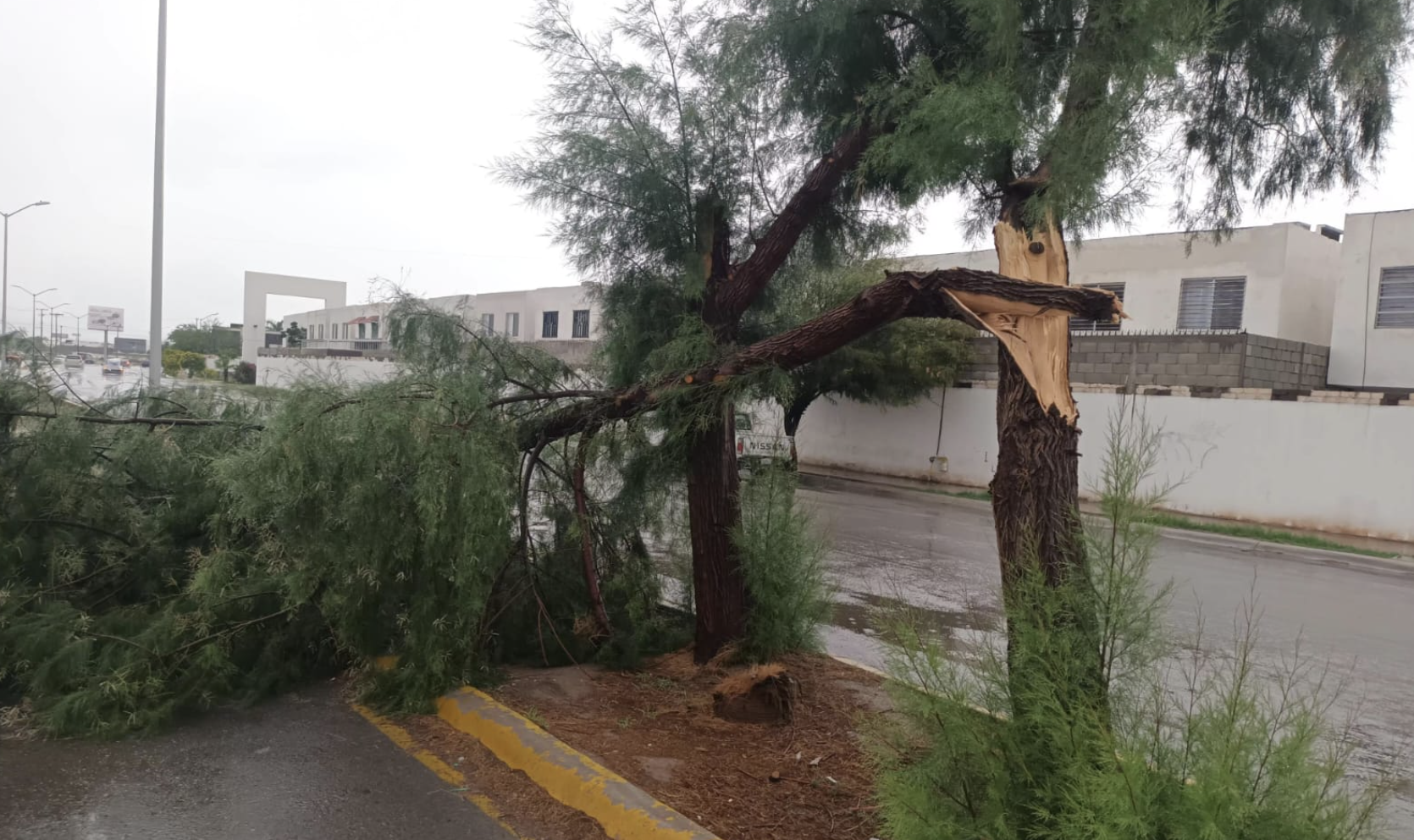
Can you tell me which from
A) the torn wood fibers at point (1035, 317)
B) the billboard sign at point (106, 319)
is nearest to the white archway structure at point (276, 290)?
the billboard sign at point (106, 319)

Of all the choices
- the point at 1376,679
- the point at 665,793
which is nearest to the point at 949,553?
the point at 1376,679

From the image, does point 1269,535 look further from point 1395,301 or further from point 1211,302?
point 1211,302

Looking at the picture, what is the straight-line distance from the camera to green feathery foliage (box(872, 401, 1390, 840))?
258 cm

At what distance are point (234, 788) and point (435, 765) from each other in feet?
2.96

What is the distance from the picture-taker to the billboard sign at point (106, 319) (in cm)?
8294

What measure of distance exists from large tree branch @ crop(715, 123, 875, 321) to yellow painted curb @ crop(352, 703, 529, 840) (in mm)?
3077

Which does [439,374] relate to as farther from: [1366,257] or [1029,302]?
[1366,257]

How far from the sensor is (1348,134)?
5.16m

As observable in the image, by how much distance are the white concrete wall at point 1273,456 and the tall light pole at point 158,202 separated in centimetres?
1463

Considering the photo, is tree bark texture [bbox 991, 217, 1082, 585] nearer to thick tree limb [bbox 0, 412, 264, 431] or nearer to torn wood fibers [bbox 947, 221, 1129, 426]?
torn wood fibers [bbox 947, 221, 1129, 426]

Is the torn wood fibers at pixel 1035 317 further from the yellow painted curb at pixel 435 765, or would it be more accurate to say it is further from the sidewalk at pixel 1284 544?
the sidewalk at pixel 1284 544

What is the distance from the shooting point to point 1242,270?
74.4ft

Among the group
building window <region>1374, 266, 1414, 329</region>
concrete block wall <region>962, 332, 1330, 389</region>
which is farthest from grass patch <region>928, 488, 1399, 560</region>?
building window <region>1374, 266, 1414, 329</region>

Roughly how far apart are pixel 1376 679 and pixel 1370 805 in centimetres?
637
